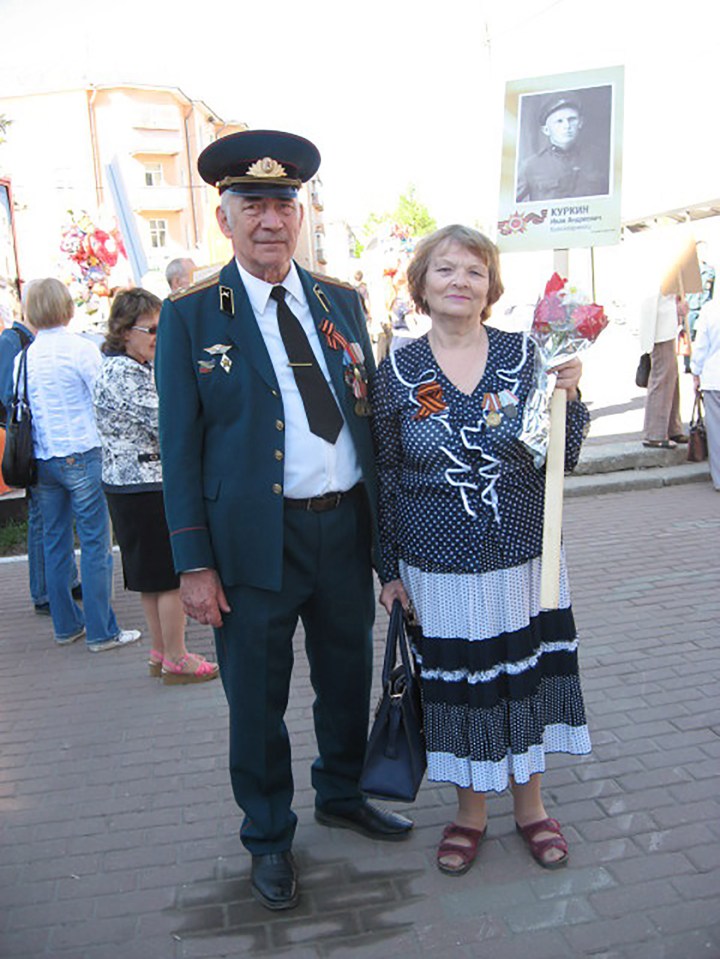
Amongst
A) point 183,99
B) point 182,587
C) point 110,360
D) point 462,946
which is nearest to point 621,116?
point 110,360

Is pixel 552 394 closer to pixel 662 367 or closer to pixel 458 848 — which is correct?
pixel 458 848

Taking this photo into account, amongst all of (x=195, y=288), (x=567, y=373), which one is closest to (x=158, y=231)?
(x=195, y=288)

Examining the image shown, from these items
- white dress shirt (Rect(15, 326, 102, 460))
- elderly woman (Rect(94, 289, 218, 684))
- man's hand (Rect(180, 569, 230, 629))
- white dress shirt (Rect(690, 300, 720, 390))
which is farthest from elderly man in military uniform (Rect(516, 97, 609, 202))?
man's hand (Rect(180, 569, 230, 629))

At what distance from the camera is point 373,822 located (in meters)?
3.01

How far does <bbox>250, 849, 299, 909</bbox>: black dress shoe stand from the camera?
2.66 m

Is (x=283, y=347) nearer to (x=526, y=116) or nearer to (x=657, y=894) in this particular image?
(x=657, y=894)

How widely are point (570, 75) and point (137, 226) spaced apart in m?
4.29

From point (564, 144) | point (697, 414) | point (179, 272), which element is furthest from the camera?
point (697, 414)

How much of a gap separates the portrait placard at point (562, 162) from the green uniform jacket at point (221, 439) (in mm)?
3289

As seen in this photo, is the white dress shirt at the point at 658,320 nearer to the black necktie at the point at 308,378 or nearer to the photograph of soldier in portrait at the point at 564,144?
the photograph of soldier in portrait at the point at 564,144

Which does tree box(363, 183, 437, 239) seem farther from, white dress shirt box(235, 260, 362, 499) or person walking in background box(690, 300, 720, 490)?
white dress shirt box(235, 260, 362, 499)

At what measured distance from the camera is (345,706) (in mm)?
2918

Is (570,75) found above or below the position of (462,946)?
above

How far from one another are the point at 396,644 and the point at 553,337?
3.52ft
